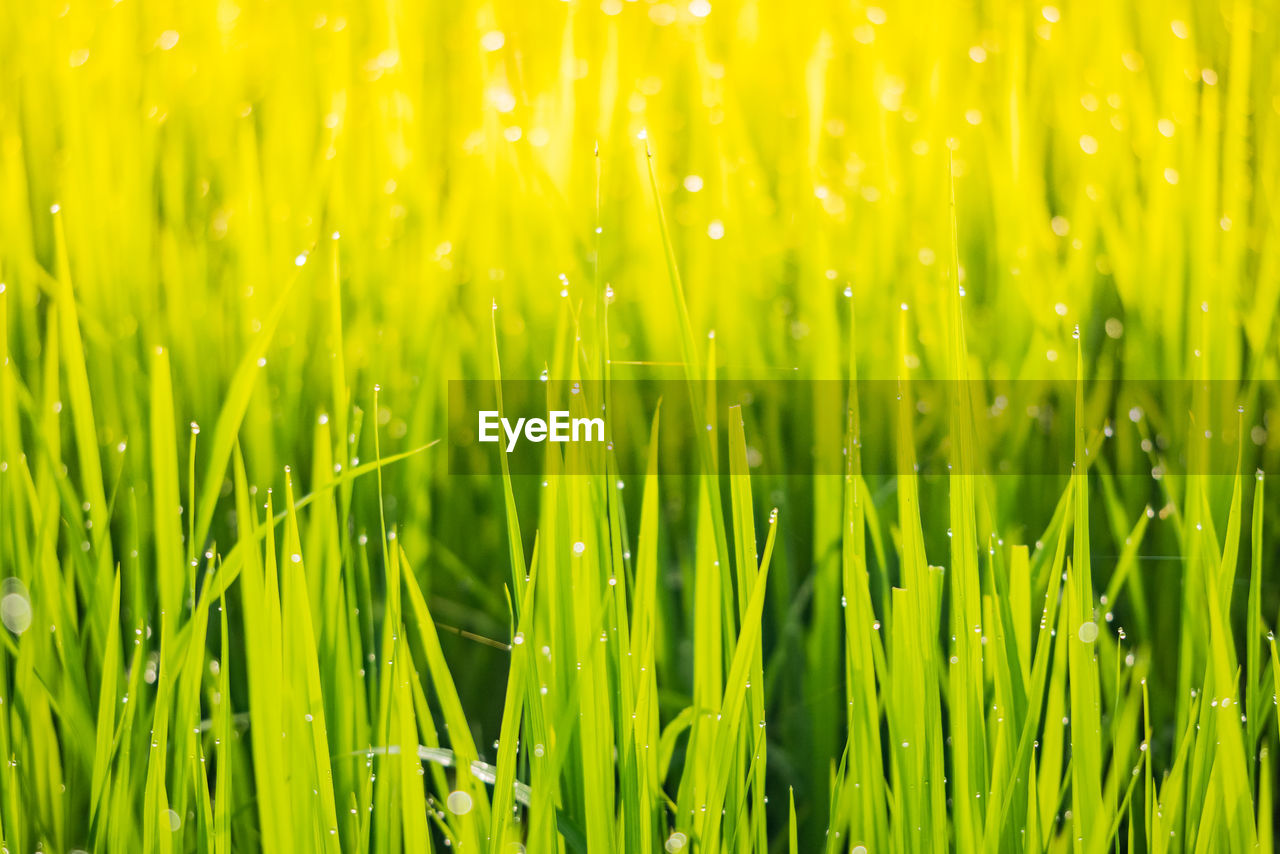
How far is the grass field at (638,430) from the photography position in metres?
0.45

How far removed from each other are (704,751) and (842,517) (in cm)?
15

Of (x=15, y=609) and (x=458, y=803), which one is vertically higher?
(x=15, y=609)

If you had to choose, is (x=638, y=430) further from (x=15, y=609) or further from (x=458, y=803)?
(x=15, y=609)

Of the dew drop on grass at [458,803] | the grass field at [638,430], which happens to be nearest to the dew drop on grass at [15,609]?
the grass field at [638,430]

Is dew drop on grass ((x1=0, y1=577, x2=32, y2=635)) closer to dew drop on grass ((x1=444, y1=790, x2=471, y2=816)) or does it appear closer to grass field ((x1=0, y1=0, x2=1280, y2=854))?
grass field ((x1=0, y1=0, x2=1280, y2=854))

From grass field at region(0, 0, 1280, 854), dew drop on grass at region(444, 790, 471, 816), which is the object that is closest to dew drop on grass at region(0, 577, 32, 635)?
grass field at region(0, 0, 1280, 854)

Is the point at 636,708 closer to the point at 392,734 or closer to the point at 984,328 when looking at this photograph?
the point at 392,734

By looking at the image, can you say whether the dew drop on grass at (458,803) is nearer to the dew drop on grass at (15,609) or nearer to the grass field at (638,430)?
the grass field at (638,430)

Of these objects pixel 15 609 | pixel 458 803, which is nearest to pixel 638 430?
pixel 458 803

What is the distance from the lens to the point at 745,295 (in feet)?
1.65

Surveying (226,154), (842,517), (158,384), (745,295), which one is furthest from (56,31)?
(842,517)

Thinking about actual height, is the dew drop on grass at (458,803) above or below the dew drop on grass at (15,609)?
below

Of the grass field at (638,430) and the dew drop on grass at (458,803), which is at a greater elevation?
the grass field at (638,430)

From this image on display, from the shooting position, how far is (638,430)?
48 centimetres
